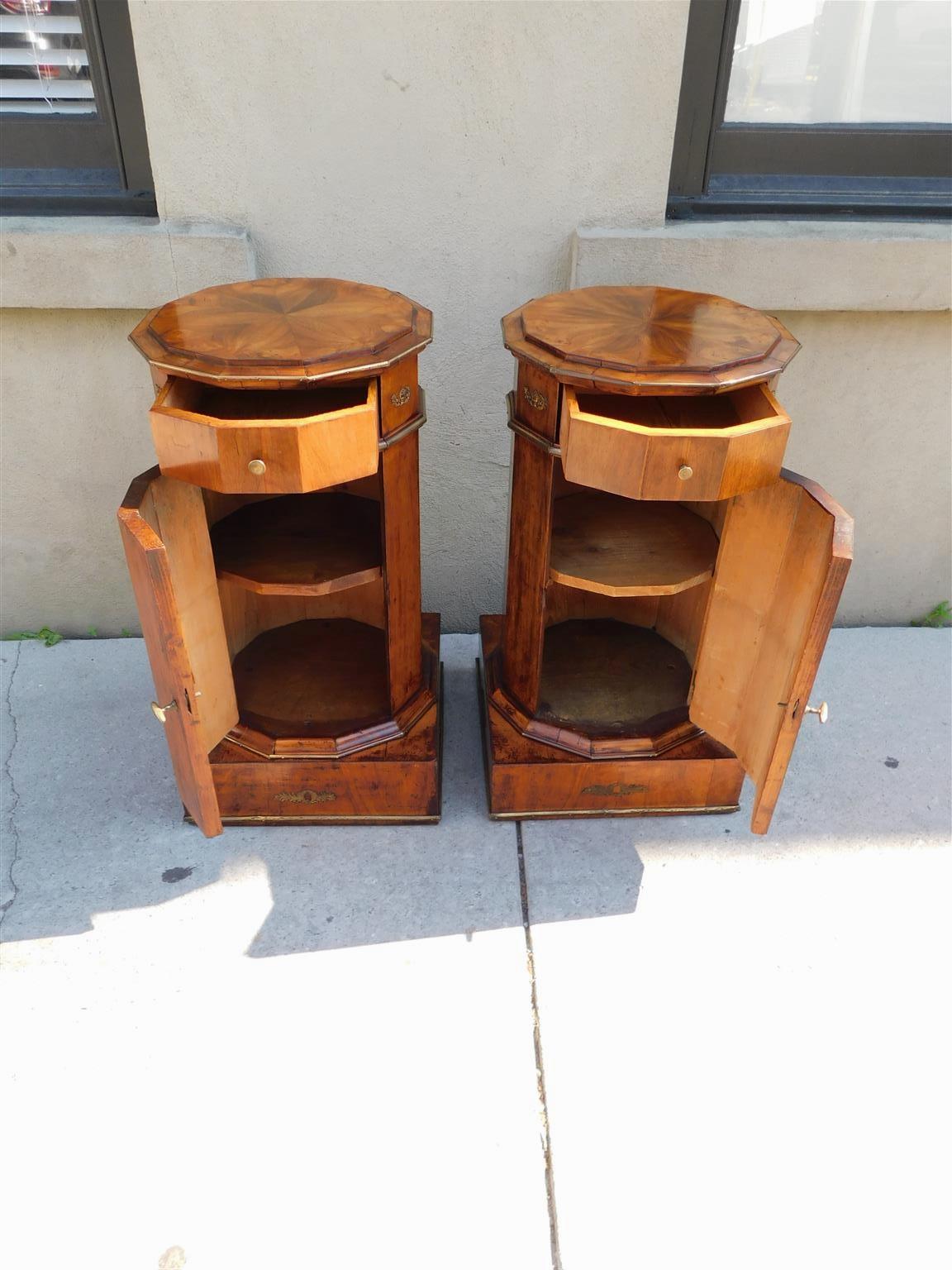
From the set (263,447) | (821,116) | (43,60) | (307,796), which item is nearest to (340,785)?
(307,796)

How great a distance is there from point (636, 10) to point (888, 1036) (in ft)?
6.59

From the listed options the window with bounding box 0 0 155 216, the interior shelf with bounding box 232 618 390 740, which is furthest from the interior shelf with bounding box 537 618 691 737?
the window with bounding box 0 0 155 216

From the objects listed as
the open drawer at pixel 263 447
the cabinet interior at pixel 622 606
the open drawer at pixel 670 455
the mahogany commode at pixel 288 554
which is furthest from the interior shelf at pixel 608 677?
the open drawer at pixel 263 447

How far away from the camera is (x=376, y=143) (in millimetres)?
1987

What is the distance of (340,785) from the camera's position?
1905 millimetres

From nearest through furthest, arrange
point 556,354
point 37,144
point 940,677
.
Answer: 1. point 556,354
2. point 37,144
3. point 940,677

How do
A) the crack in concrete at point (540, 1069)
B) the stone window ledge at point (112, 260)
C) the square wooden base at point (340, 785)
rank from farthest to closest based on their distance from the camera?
the stone window ledge at point (112, 260) → the square wooden base at point (340, 785) → the crack in concrete at point (540, 1069)

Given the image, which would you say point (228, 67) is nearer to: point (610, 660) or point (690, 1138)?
point (610, 660)

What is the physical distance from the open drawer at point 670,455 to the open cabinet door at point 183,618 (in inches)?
26.0

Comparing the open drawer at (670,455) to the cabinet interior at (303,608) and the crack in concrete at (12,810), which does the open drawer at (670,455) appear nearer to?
the cabinet interior at (303,608)

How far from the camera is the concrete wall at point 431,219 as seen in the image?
1.89m

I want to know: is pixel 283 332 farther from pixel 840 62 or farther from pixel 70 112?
pixel 840 62

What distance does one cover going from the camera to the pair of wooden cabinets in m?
1.48

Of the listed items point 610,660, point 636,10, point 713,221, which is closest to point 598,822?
point 610,660
